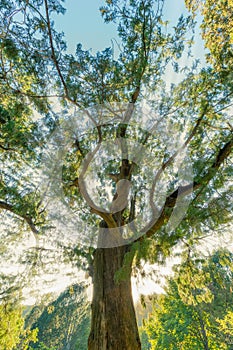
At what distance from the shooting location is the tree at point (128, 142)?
10.1 ft

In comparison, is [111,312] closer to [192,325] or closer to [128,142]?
[128,142]

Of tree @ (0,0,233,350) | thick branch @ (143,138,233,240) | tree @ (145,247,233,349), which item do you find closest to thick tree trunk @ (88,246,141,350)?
tree @ (0,0,233,350)

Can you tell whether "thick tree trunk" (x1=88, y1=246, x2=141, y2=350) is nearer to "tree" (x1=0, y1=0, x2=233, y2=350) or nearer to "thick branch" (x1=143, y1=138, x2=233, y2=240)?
"tree" (x1=0, y1=0, x2=233, y2=350)

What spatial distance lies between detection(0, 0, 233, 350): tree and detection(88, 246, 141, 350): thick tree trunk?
0.04 ft

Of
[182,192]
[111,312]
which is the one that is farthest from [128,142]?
[111,312]

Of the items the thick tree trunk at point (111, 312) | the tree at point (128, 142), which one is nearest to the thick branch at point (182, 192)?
the tree at point (128, 142)

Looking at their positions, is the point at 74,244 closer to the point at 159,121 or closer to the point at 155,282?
the point at 155,282

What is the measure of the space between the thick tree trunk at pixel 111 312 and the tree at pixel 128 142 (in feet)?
0.04

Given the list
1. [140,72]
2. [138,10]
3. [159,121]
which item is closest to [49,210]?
[159,121]

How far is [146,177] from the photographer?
5.43m

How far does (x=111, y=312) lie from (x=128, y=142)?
364 cm

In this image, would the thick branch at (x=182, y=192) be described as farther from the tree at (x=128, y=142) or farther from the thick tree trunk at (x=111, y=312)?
the thick tree trunk at (x=111, y=312)

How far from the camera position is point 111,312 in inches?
114

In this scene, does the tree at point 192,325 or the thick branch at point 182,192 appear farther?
the tree at point 192,325
